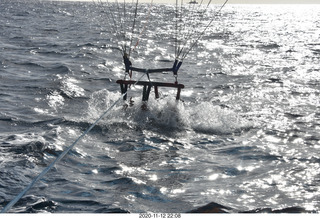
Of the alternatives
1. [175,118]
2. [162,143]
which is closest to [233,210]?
[162,143]

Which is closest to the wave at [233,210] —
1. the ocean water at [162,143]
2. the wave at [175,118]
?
the ocean water at [162,143]

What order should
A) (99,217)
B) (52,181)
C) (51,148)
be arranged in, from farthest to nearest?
(51,148), (52,181), (99,217)

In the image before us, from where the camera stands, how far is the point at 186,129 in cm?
1139

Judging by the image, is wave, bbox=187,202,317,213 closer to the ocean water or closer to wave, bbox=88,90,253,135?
the ocean water

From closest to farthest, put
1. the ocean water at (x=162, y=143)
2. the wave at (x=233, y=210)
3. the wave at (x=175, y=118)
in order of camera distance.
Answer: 1. the wave at (x=233, y=210)
2. the ocean water at (x=162, y=143)
3. the wave at (x=175, y=118)

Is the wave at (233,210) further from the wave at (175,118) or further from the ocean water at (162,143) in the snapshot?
the wave at (175,118)

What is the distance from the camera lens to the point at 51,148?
9.24 m

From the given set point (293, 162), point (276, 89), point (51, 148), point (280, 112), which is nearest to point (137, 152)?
point (51, 148)

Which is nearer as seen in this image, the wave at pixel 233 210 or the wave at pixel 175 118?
the wave at pixel 233 210

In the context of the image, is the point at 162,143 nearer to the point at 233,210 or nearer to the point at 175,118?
the point at 175,118

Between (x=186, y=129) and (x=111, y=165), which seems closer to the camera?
(x=111, y=165)

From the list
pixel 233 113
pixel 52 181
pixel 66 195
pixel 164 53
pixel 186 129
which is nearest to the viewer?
pixel 66 195

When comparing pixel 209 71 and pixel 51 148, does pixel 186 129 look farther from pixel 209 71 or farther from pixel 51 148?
pixel 209 71

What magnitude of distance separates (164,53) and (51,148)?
72.3 feet
